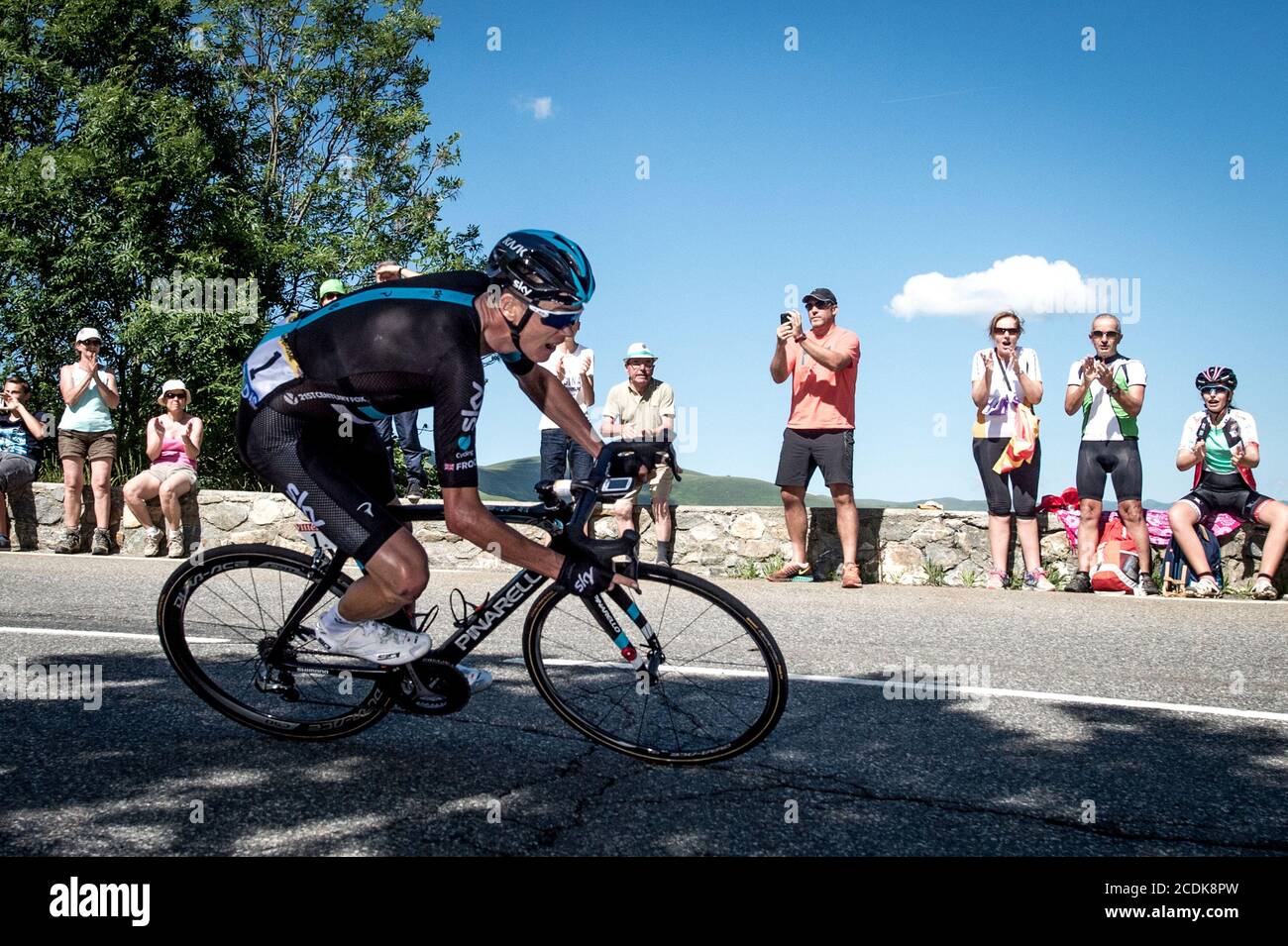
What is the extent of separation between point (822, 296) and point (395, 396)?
6.59 metres

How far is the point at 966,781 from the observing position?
376 centimetres

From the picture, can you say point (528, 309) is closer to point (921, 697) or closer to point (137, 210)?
point (921, 697)

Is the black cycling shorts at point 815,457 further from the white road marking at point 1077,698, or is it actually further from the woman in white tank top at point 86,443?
the woman in white tank top at point 86,443

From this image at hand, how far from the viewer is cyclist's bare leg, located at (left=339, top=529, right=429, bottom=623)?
3.70 meters

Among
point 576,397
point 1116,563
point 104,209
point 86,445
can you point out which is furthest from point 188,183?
point 1116,563

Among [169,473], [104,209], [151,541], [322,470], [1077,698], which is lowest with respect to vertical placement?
[1077,698]

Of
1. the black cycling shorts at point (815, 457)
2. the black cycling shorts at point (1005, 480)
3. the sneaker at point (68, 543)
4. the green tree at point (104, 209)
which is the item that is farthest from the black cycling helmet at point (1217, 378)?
the green tree at point (104, 209)

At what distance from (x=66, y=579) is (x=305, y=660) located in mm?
5951

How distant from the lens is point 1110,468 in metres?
9.39

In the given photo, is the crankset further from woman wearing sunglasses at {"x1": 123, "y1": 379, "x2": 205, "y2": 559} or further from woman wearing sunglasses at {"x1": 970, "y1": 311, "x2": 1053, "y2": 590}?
woman wearing sunglasses at {"x1": 123, "y1": 379, "x2": 205, "y2": 559}

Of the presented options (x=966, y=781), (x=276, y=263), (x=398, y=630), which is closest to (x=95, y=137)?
(x=276, y=263)

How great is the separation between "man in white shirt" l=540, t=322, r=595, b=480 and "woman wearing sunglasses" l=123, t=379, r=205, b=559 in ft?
13.7

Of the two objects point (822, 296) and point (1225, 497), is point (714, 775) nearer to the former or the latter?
point (822, 296)

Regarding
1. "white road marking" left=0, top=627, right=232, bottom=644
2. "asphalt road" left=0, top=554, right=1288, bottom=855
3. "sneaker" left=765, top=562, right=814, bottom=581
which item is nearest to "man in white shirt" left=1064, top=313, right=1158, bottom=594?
"sneaker" left=765, top=562, right=814, bottom=581
